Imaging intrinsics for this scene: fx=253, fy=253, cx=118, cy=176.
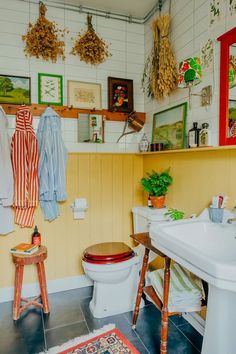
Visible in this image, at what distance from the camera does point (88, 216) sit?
97.3 inches

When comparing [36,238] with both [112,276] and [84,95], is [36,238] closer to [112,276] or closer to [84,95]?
[112,276]

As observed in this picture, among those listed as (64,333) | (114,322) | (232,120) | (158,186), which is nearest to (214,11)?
(232,120)

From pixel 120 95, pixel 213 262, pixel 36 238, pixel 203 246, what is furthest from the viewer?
pixel 120 95

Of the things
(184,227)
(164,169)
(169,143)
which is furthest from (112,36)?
(184,227)

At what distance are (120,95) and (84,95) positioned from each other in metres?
0.36

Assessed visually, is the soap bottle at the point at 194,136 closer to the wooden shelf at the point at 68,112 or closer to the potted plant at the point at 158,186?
the potted plant at the point at 158,186

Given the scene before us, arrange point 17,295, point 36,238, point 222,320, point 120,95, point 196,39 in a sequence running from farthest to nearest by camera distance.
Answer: point 120,95 → point 36,238 → point 17,295 → point 196,39 → point 222,320

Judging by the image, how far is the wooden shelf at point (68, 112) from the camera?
7.16 ft

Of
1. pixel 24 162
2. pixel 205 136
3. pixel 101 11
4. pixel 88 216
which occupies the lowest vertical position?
pixel 88 216

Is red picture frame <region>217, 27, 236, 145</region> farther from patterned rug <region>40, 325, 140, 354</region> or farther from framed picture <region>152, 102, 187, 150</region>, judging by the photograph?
patterned rug <region>40, 325, 140, 354</region>

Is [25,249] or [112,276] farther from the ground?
[25,249]

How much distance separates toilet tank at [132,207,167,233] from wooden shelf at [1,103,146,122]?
941 millimetres

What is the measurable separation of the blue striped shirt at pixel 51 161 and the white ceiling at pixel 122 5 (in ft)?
3.43

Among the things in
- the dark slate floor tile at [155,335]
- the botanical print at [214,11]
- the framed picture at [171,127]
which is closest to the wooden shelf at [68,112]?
the framed picture at [171,127]
